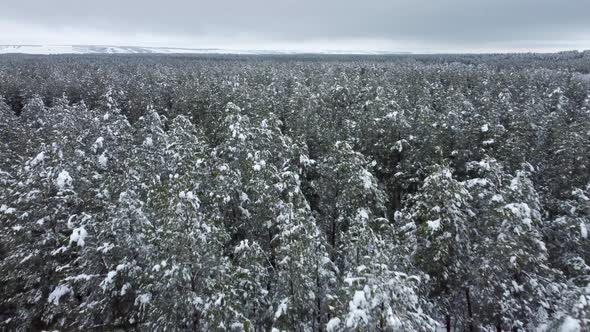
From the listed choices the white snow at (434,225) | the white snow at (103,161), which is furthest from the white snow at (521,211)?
the white snow at (103,161)

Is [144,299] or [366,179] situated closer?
[144,299]

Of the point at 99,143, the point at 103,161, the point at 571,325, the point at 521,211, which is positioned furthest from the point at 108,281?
the point at 521,211

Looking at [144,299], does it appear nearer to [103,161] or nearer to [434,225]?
[434,225]

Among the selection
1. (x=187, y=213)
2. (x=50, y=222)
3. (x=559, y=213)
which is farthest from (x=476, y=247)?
(x=50, y=222)

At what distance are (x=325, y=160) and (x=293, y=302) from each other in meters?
9.36

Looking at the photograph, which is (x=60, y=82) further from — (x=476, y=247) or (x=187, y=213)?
(x=476, y=247)

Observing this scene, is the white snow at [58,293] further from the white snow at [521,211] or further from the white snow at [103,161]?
the white snow at [521,211]

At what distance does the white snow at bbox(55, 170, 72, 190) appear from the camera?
49.4 feet

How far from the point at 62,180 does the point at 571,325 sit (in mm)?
17896

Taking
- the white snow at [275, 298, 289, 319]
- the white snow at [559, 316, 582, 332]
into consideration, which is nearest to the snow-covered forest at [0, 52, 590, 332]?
the white snow at [559, 316, 582, 332]

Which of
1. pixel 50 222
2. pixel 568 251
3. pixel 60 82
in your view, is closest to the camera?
pixel 568 251

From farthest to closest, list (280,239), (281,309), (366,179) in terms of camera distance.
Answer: (366,179)
(280,239)
(281,309)

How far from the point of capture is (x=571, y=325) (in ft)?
→ 28.3

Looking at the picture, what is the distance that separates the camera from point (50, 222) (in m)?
16.1
